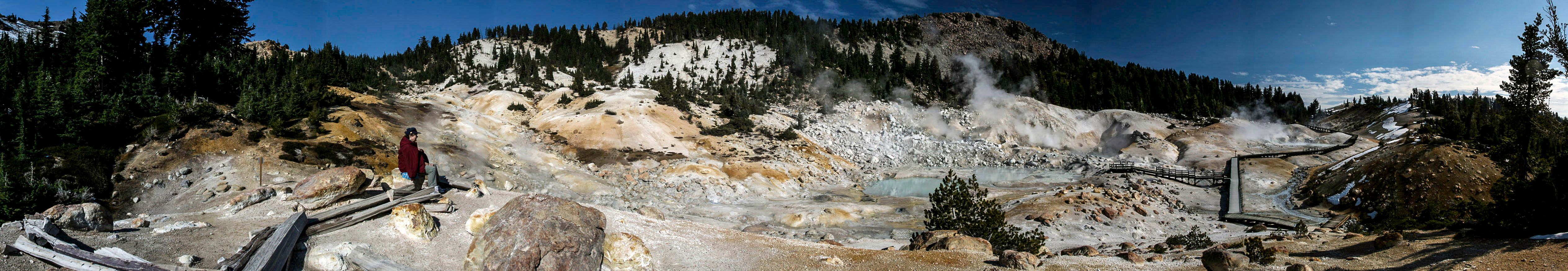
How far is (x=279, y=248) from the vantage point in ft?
20.8

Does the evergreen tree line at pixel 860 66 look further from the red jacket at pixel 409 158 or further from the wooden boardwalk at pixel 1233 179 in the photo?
the red jacket at pixel 409 158

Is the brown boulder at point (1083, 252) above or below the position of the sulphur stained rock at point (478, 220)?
below

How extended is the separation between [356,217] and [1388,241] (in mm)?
14653

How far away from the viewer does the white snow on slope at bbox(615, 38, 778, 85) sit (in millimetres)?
68250

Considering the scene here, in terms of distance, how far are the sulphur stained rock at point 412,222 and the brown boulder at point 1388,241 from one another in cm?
1357

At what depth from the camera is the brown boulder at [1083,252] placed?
1081 centimetres

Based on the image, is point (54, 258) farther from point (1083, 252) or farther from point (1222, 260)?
point (1083, 252)

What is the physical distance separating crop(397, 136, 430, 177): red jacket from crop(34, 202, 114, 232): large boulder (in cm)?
424

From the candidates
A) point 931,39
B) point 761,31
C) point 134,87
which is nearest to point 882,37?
point 931,39

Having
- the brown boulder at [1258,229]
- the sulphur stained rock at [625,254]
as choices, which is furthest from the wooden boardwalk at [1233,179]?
the sulphur stained rock at [625,254]

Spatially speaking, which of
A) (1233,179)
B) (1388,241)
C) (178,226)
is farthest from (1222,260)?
(1233,179)

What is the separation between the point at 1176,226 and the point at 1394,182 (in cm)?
730

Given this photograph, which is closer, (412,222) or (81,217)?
(81,217)

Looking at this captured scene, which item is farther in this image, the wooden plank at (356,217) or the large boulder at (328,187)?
the large boulder at (328,187)
